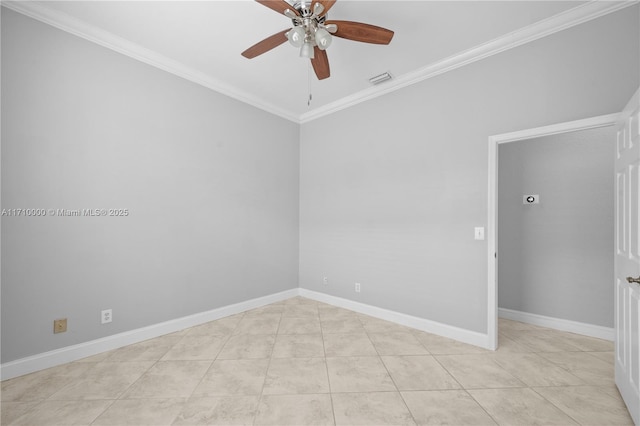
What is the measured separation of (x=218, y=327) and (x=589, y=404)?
10.5 ft

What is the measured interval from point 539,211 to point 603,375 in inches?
70.5

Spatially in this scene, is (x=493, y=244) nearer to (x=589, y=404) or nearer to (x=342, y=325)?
(x=589, y=404)

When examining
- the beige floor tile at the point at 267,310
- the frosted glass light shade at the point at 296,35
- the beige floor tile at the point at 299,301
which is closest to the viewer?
the frosted glass light shade at the point at 296,35

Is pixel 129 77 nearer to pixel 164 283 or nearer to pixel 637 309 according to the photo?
pixel 164 283

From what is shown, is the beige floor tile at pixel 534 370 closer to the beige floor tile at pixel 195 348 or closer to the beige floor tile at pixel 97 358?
the beige floor tile at pixel 195 348

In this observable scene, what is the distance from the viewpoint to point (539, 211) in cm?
321

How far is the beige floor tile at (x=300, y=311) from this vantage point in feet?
11.1

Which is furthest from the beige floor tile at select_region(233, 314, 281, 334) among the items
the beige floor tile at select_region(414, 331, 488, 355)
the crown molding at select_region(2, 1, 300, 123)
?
the crown molding at select_region(2, 1, 300, 123)

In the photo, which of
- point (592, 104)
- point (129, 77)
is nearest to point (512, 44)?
point (592, 104)

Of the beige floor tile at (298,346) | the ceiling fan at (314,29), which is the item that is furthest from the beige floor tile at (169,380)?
the ceiling fan at (314,29)

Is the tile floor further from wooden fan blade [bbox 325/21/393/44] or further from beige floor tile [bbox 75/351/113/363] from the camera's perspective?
wooden fan blade [bbox 325/21/393/44]

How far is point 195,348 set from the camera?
8.23 feet

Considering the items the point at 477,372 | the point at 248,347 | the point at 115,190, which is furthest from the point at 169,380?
the point at 477,372

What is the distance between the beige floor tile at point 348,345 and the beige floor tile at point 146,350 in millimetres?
1526
